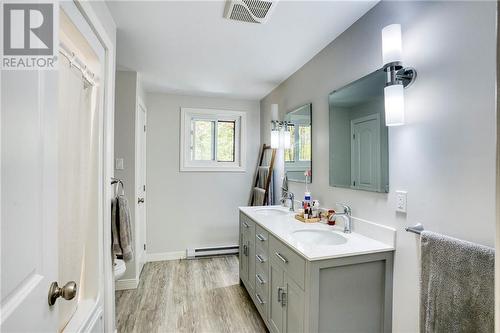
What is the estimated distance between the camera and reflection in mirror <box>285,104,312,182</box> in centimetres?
236

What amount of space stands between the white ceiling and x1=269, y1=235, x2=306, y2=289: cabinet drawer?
1506 millimetres

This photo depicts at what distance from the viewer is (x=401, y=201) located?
1.38 m

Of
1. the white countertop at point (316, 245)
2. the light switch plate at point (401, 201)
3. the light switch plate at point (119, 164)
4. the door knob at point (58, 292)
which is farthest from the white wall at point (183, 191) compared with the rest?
the door knob at point (58, 292)

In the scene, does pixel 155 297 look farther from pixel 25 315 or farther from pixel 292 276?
pixel 25 315

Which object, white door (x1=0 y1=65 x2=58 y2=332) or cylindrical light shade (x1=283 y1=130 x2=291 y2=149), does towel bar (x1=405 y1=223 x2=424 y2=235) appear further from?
cylindrical light shade (x1=283 y1=130 x2=291 y2=149)

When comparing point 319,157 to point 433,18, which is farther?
point 319,157

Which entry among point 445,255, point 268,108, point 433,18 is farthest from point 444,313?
point 268,108

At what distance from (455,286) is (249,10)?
69.1 inches

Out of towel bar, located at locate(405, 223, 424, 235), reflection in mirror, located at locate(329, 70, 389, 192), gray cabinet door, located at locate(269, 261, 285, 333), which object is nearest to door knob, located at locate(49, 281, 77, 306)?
gray cabinet door, located at locate(269, 261, 285, 333)

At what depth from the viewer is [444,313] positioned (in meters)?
1.02

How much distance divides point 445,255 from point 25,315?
1.41 meters

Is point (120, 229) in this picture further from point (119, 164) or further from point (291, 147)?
point (291, 147)

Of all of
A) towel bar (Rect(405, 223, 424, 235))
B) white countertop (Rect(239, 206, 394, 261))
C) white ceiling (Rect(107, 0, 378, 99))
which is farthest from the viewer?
white ceiling (Rect(107, 0, 378, 99))

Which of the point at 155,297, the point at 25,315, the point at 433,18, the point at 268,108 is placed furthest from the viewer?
the point at 268,108
